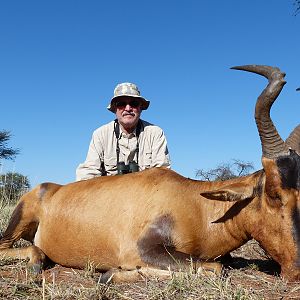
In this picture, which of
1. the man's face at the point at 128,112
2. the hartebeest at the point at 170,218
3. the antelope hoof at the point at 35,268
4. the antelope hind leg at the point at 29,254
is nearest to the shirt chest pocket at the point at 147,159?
the man's face at the point at 128,112

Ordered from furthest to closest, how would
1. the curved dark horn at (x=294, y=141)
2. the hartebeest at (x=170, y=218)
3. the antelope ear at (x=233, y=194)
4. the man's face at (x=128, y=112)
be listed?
the man's face at (x=128, y=112), the curved dark horn at (x=294, y=141), the antelope ear at (x=233, y=194), the hartebeest at (x=170, y=218)

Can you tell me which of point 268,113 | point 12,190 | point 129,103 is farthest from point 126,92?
point 12,190

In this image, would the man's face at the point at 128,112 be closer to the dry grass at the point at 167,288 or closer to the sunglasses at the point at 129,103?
the sunglasses at the point at 129,103

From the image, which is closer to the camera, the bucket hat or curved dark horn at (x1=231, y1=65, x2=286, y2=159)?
curved dark horn at (x1=231, y1=65, x2=286, y2=159)

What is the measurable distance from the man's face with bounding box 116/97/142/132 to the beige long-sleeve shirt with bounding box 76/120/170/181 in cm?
20

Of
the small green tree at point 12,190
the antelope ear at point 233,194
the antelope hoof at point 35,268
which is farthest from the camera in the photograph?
the small green tree at point 12,190

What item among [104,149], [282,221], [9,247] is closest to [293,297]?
[282,221]

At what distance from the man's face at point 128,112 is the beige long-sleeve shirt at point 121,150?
198 mm

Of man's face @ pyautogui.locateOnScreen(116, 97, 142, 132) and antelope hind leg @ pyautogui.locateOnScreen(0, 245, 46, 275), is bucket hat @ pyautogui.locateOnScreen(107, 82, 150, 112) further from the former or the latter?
antelope hind leg @ pyautogui.locateOnScreen(0, 245, 46, 275)

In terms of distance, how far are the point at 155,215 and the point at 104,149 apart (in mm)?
2822

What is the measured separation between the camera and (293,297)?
3.46 metres

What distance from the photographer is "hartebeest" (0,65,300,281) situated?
4105mm

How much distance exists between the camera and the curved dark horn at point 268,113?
417cm

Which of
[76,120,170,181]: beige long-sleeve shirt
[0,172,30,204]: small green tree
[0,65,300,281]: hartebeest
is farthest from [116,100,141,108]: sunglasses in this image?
[0,172,30,204]: small green tree
